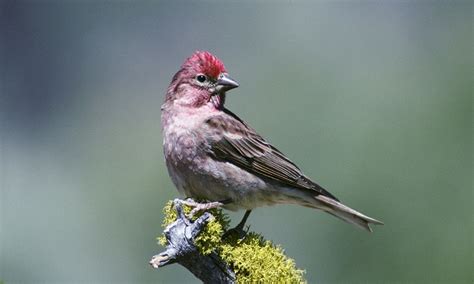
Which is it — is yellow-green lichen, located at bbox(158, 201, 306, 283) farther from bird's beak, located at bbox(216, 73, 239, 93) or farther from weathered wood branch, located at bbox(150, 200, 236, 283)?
bird's beak, located at bbox(216, 73, 239, 93)

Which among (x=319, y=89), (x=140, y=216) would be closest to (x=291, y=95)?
(x=319, y=89)

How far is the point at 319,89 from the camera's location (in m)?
12.2

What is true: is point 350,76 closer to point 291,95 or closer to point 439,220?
point 291,95

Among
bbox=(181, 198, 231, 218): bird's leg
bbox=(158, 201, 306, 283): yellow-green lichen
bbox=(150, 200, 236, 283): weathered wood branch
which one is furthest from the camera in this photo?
bbox=(181, 198, 231, 218): bird's leg

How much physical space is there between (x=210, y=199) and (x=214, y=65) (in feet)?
3.86

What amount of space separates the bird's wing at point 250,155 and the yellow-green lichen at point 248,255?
0.94 metres

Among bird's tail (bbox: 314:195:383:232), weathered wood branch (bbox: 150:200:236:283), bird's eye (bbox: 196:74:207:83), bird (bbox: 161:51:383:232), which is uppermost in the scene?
bird's eye (bbox: 196:74:207:83)

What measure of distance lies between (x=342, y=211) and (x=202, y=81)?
156cm

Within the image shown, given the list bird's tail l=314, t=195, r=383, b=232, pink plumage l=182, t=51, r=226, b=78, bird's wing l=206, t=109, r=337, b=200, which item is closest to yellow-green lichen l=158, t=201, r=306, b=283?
bird's wing l=206, t=109, r=337, b=200

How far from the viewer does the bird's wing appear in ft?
23.2

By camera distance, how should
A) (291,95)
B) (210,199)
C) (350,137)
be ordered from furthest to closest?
1. (291,95)
2. (350,137)
3. (210,199)

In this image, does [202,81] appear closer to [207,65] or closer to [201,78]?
[201,78]

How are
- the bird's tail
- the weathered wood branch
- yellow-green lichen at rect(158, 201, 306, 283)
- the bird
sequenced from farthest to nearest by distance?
the bird's tail, the bird, yellow-green lichen at rect(158, 201, 306, 283), the weathered wood branch

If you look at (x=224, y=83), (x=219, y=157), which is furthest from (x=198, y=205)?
(x=224, y=83)
